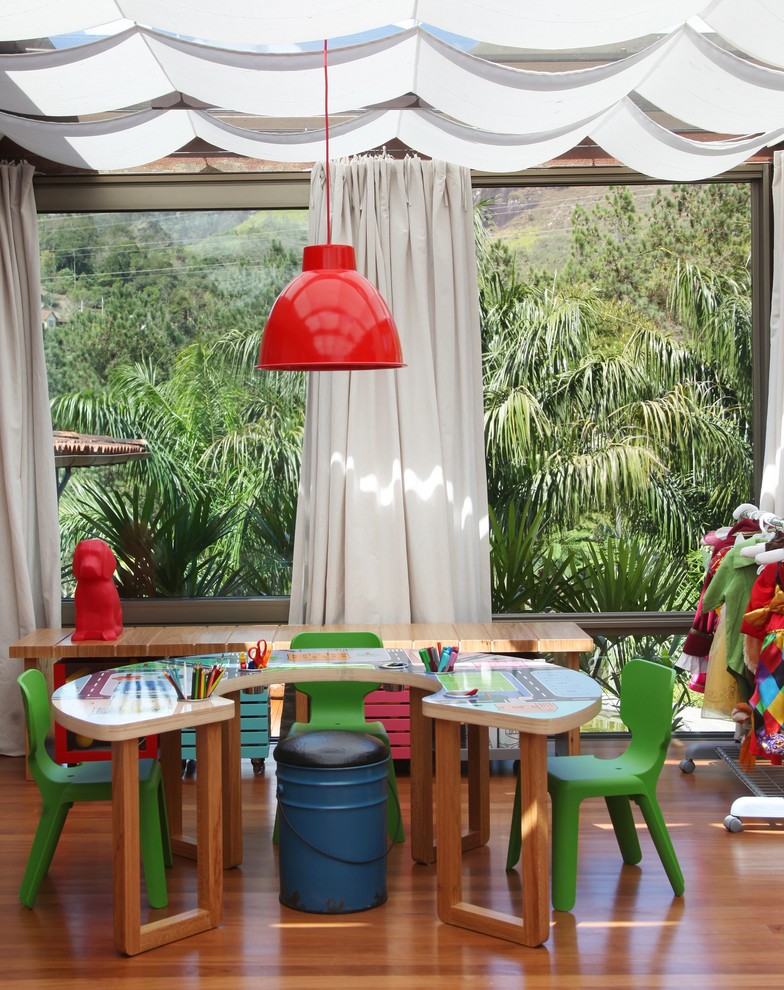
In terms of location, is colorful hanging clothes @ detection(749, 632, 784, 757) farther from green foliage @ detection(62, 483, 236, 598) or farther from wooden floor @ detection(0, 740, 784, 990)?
green foliage @ detection(62, 483, 236, 598)

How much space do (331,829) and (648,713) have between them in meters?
1.19

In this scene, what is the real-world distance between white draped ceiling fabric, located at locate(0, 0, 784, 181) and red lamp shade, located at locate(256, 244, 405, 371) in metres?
0.82

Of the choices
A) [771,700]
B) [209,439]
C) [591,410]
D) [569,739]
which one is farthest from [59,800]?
[591,410]

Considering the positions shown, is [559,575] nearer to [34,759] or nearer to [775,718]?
[775,718]

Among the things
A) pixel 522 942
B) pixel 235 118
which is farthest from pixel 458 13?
pixel 522 942

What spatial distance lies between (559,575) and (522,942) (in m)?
2.86

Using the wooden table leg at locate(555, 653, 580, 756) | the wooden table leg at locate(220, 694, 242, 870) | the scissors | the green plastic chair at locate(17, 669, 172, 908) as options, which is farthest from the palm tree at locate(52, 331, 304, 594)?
the green plastic chair at locate(17, 669, 172, 908)

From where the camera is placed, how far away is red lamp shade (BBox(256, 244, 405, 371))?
3490 millimetres

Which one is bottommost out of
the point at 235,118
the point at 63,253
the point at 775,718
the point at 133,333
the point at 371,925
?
the point at 371,925

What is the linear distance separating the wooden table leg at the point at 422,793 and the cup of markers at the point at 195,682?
0.92 metres

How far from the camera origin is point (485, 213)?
6180 mm

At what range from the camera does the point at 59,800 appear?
156 inches

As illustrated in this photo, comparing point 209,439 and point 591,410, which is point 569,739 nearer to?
point 591,410

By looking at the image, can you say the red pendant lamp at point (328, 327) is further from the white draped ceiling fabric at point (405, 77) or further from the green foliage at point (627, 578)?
the green foliage at point (627, 578)
